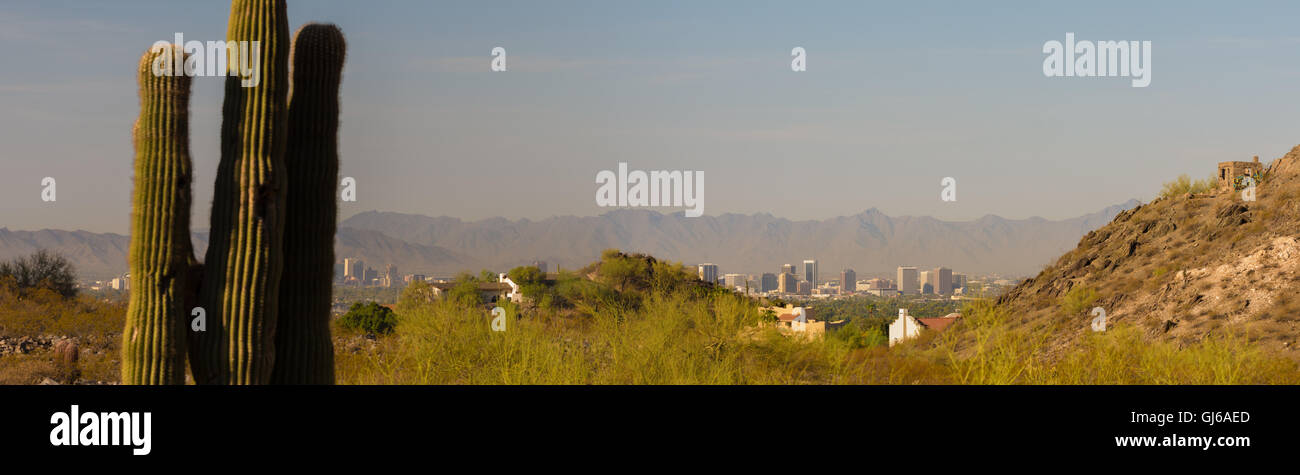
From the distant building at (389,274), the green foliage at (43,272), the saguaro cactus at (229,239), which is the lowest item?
the distant building at (389,274)

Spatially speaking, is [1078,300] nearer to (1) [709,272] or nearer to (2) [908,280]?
(1) [709,272]

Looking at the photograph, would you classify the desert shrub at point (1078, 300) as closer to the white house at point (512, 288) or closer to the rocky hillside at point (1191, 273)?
the rocky hillside at point (1191, 273)

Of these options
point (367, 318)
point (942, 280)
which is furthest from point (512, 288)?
point (942, 280)

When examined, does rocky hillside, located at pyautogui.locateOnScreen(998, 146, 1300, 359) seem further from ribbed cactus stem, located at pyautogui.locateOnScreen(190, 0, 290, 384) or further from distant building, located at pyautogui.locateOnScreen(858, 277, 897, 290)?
ribbed cactus stem, located at pyautogui.locateOnScreen(190, 0, 290, 384)

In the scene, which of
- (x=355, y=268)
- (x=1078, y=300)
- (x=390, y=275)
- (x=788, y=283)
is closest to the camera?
(x=1078, y=300)

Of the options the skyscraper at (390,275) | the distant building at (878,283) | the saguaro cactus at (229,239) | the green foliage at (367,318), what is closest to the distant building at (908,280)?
the distant building at (878,283)

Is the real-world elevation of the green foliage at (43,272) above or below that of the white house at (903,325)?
above
